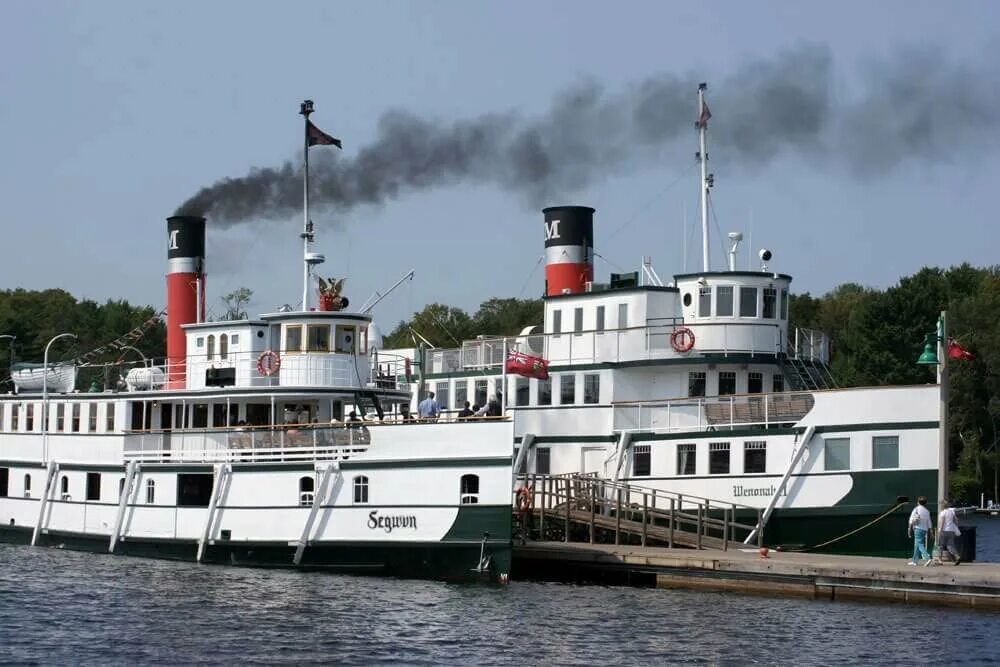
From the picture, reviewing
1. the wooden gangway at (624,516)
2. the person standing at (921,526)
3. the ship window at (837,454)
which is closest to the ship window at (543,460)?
the wooden gangway at (624,516)

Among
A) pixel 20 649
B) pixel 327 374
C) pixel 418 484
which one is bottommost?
pixel 20 649

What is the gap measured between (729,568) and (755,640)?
6.26m

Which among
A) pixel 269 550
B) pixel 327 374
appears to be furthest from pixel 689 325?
pixel 269 550

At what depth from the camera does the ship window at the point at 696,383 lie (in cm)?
4531

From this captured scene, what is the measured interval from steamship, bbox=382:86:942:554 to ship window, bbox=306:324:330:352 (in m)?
4.58

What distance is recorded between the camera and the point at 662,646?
1150 inches

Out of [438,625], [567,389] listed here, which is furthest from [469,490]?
[567,389]

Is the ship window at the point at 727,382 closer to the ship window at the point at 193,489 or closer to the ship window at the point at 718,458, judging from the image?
the ship window at the point at 718,458

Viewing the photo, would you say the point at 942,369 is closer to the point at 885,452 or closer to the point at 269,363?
the point at 885,452

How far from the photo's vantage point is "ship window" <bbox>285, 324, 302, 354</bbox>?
4169 cm

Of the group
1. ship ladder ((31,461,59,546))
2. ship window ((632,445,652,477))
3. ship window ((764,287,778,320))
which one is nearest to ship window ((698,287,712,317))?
ship window ((764,287,778,320))

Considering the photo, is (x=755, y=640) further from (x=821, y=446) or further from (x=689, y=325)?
(x=689, y=325)

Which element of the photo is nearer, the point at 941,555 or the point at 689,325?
the point at 941,555

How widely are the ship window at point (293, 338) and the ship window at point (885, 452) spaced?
14818 mm
